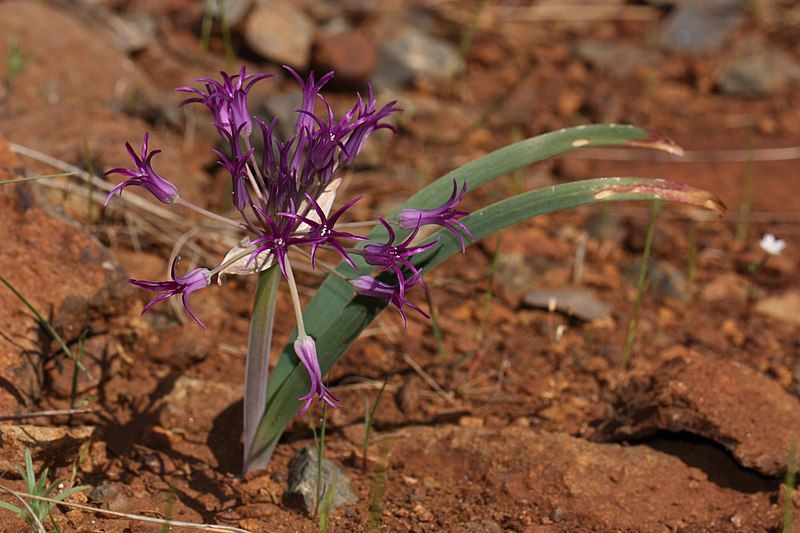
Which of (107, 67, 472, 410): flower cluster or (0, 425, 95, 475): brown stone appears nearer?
(107, 67, 472, 410): flower cluster

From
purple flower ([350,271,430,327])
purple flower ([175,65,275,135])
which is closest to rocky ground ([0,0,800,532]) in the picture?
purple flower ([350,271,430,327])

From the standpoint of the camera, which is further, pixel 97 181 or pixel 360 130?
pixel 97 181

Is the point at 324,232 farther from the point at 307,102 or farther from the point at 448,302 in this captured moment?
the point at 448,302

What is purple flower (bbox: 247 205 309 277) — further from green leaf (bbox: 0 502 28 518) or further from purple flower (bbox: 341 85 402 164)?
green leaf (bbox: 0 502 28 518)

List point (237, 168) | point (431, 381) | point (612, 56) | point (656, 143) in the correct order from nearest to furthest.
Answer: point (237, 168)
point (656, 143)
point (431, 381)
point (612, 56)

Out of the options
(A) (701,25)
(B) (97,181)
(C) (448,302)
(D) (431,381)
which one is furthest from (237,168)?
(A) (701,25)

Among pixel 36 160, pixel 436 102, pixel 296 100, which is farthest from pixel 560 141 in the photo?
pixel 436 102
